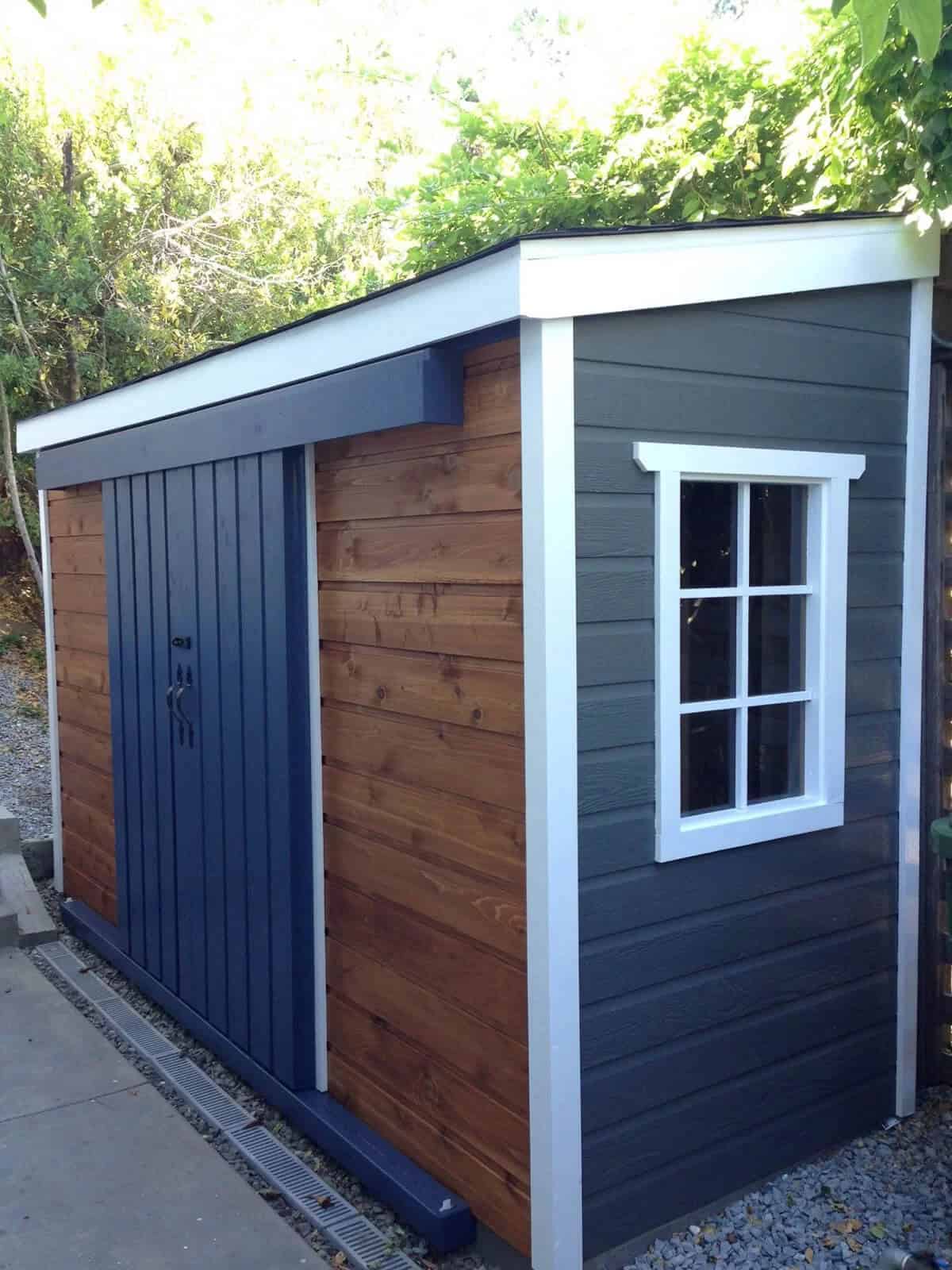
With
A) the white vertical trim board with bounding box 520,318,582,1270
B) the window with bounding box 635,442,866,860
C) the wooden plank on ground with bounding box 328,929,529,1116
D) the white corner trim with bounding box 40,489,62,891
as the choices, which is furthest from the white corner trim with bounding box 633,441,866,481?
the white corner trim with bounding box 40,489,62,891

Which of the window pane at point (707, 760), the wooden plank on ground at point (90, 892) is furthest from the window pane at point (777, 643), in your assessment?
the wooden plank on ground at point (90, 892)

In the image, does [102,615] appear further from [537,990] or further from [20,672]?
[20,672]

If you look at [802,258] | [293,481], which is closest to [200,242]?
[293,481]

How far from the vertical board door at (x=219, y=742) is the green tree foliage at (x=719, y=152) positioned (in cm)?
221

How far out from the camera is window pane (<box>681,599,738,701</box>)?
2.87 m

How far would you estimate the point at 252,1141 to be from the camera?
3.53 meters

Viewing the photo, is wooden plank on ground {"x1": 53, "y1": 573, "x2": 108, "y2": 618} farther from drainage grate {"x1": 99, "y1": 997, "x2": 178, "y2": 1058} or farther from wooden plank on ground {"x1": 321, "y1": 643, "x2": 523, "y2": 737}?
wooden plank on ground {"x1": 321, "y1": 643, "x2": 523, "y2": 737}

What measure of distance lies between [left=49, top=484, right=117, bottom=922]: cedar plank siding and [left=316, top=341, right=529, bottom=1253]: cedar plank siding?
6.75ft

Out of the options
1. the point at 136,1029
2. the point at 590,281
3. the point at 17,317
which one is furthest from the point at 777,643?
the point at 17,317

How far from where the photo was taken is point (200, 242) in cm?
1097

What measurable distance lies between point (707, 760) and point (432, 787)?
29.0 inches

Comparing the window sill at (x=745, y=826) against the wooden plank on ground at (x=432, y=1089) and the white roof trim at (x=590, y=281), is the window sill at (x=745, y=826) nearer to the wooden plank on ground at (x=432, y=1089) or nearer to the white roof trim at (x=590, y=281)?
the wooden plank on ground at (x=432, y=1089)

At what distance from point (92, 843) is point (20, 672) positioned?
5.36 metres

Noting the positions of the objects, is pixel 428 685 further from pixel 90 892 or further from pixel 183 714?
pixel 90 892
